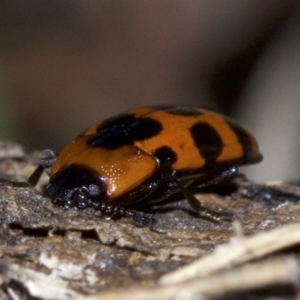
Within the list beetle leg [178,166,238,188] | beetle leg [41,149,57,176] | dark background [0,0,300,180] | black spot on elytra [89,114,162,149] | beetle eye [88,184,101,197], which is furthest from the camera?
dark background [0,0,300,180]

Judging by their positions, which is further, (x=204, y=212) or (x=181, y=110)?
(x=181, y=110)

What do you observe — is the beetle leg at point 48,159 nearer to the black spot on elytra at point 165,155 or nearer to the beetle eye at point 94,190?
the beetle eye at point 94,190

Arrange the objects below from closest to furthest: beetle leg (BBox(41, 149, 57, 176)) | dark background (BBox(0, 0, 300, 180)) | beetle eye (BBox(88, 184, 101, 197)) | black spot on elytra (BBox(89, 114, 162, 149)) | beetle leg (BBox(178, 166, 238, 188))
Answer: beetle eye (BBox(88, 184, 101, 197)) → black spot on elytra (BBox(89, 114, 162, 149)) → beetle leg (BBox(41, 149, 57, 176)) → beetle leg (BBox(178, 166, 238, 188)) → dark background (BBox(0, 0, 300, 180))

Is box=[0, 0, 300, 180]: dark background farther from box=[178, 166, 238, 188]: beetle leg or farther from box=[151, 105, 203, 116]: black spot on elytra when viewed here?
box=[178, 166, 238, 188]: beetle leg

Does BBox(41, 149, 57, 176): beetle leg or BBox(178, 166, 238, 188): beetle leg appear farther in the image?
BBox(178, 166, 238, 188): beetle leg

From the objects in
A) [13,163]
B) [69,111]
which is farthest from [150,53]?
[13,163]

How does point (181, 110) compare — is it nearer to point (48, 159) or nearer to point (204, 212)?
point (204, 212)

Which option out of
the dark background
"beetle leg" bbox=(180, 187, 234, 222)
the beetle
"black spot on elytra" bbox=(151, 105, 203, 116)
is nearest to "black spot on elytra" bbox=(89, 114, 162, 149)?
the beetle

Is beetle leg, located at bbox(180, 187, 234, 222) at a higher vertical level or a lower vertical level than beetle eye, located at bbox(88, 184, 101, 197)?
lower

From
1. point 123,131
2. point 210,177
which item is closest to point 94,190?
point 123,131
